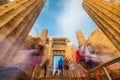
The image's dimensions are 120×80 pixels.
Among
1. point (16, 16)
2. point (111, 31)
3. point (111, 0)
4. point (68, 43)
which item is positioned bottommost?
point (111, 31)

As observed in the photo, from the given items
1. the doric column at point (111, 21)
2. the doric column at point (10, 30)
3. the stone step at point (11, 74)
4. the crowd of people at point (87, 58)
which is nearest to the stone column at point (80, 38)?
the crowd of people at point (87, 58)

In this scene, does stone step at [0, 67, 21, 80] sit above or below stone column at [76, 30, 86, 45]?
below

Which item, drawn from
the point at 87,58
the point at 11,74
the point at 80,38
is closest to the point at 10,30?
the point at 11,74

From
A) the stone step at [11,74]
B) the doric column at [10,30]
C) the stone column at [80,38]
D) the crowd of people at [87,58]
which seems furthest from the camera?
the stone column at [80,38]

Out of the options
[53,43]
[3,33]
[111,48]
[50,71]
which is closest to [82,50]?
[111,48]

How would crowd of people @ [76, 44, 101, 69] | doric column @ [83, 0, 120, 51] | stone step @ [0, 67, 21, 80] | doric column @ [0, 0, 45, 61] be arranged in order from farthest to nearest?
crowd of people @ [76, 44, 101, 69]
doric column @ [83, 0, 120, 51]
doric column @ [0, 0, 45, 61]
stone step @ [0, 67, 21, 80]

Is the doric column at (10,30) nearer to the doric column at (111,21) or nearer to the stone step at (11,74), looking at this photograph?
the stone step at (11,74)

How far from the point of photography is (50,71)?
594 inches

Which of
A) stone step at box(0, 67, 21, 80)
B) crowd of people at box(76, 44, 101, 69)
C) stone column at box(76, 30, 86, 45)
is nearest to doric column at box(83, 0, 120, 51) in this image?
crowd of people at box(76, 44, 101, 69)

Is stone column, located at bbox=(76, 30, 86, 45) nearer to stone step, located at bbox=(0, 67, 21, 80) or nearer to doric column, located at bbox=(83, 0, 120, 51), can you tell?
doric column, located at bbox=(83, 0, 120, 51)

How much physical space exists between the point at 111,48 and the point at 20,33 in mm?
4519

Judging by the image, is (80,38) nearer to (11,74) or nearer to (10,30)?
(10,30)

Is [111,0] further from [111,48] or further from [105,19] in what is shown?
[111,48]

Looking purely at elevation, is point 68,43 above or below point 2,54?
above
